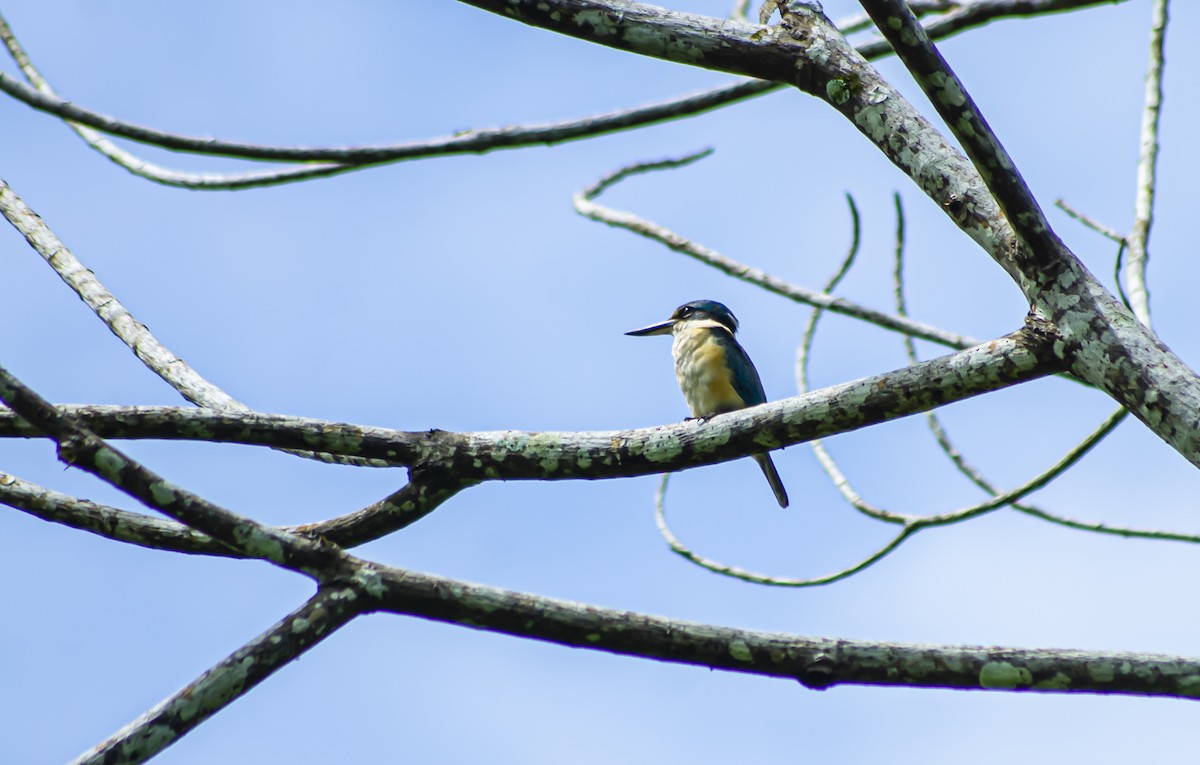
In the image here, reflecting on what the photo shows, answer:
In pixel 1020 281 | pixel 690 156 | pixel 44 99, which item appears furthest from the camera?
pixel 690 156

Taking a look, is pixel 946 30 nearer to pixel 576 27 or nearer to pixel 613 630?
pixel 576 27

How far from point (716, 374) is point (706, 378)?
72 millimetres

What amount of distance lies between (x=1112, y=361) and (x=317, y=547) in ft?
6.22

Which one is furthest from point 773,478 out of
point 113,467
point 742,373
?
point 113,467

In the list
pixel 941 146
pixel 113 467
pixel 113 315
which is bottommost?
pixel 113 467

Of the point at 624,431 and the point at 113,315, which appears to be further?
the point at 113,315

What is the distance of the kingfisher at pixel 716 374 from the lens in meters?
7.44

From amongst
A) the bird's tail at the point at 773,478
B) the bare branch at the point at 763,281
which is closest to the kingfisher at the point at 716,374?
the bird's tail at the point at 773,478

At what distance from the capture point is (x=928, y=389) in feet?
9.43

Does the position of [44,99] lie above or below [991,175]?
above

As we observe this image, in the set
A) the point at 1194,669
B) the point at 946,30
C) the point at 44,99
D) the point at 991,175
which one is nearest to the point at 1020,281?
the point at 991,175

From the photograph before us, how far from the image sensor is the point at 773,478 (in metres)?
7.60

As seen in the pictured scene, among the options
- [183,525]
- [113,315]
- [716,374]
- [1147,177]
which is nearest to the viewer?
[183,525]

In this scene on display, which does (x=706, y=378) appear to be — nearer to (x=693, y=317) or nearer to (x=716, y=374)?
(x=716, y=374)
